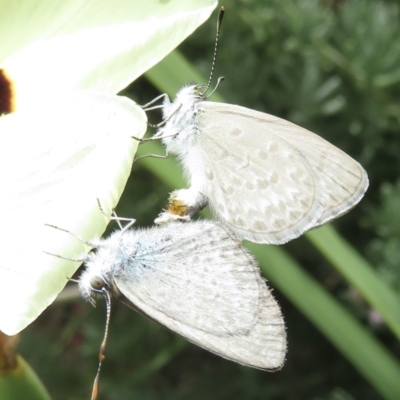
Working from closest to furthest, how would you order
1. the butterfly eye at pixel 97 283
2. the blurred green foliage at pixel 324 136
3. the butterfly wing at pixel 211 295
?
the butterfly wing at pixel 211 295 < the butterfly eye at pixel 97 283 < the blurred green foliage at pixel 324 136

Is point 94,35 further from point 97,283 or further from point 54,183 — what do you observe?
point 97,283

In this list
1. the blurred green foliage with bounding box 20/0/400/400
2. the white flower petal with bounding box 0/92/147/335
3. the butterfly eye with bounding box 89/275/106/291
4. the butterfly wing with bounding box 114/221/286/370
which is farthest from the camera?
the blurred green foliage with bounding box 20/0/400/400

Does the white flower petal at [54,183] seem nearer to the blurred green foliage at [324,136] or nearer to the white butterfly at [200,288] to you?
the white butterfly at [200,288]

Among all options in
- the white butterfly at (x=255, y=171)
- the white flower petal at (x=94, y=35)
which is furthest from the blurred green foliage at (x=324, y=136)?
the white flower petal at (x=94, y=35)

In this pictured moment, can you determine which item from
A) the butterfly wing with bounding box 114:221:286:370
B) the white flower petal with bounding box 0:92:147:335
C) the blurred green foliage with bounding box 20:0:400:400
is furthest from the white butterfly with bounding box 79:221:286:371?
the blurred green foliage with bounding box 20:0:400:400

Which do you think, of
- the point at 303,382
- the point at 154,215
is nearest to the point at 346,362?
the point at 303,382

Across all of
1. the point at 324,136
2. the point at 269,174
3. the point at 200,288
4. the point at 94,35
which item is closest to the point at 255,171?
the point at 269,174

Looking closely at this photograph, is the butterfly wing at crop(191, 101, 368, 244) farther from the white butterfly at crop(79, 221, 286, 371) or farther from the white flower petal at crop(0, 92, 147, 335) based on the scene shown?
the white flower petal at crop(0, 92, 147, 335)
